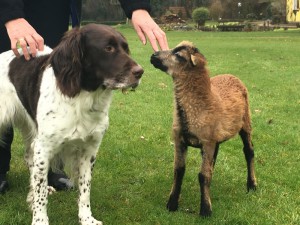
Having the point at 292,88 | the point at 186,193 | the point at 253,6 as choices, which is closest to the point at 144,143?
the point at 186,193

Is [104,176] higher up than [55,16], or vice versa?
[55,16]

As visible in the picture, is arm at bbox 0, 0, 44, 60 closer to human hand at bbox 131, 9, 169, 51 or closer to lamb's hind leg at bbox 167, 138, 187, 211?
human hand at bbox 131, 9, 169, 51

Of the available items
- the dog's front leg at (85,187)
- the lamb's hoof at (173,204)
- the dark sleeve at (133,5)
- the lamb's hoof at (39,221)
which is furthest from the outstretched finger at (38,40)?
the lamb's hoof at (173,204)

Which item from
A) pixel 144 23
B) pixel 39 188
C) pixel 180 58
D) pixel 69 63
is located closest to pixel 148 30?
pixel 144 23

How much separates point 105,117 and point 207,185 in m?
1.20

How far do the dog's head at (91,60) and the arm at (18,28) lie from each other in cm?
18

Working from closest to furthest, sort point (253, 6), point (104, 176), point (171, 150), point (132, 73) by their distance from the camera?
1. point (132, 73)
2. point (104, 176)
3. point (171, 150)
4. point (253, 6)

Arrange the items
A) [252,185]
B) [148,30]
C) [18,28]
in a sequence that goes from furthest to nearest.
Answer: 1. [252,185]
2. [148,30]
3. [18,28]

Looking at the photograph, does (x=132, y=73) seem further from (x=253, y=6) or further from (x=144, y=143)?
(x=253, y=6)

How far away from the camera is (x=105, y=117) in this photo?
4.02m

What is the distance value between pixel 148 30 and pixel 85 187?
152 centimetres

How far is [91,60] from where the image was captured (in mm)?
3635

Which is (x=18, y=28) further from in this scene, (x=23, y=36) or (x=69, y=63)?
(x=69, y=63)

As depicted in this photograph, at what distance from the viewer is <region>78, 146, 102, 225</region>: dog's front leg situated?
168 inches
